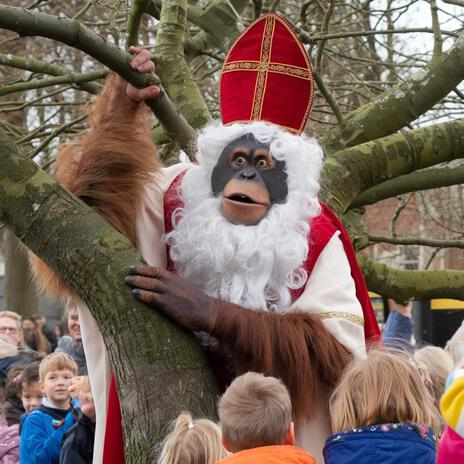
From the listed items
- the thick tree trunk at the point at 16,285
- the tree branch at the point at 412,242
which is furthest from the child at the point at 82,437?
the thick tree trunk at the point at 16,285

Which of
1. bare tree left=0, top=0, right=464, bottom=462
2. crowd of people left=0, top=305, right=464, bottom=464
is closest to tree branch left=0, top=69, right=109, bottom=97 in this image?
bare tree left=0, top=0, right=464, bottom=462

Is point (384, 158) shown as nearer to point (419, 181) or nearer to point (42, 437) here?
point (419, 181)

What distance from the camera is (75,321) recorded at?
6.69 meters

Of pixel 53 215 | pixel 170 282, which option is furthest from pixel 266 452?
pixel 53 215

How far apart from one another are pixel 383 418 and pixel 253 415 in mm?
394

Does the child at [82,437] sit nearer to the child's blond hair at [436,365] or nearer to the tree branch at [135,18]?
the child's blond hair at [436,365]

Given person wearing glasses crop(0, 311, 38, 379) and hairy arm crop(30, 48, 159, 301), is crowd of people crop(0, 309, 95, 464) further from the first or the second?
hairy arm crop(30, 48, 159, 301)

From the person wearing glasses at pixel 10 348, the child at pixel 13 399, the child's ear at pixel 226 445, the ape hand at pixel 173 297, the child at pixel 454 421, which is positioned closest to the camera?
the child at pixel 454 421

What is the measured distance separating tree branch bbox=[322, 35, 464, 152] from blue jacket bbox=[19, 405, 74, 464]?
6.28 ft

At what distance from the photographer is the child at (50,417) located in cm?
466

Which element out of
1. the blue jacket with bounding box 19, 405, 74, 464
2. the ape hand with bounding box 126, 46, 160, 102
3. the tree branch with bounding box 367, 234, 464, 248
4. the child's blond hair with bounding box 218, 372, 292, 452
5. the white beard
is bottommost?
the blue jacket with bounding box 19, 405, 74, 464

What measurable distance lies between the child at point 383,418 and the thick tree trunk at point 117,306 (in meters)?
0.40

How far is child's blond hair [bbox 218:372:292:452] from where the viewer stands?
2543mm

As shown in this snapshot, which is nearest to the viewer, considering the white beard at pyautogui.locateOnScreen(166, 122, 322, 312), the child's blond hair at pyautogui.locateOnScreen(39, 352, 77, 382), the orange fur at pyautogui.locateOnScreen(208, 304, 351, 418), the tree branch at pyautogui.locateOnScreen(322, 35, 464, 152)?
the orange fur at pyautogui.locateOnScreen(208, 304, 351, 418)
